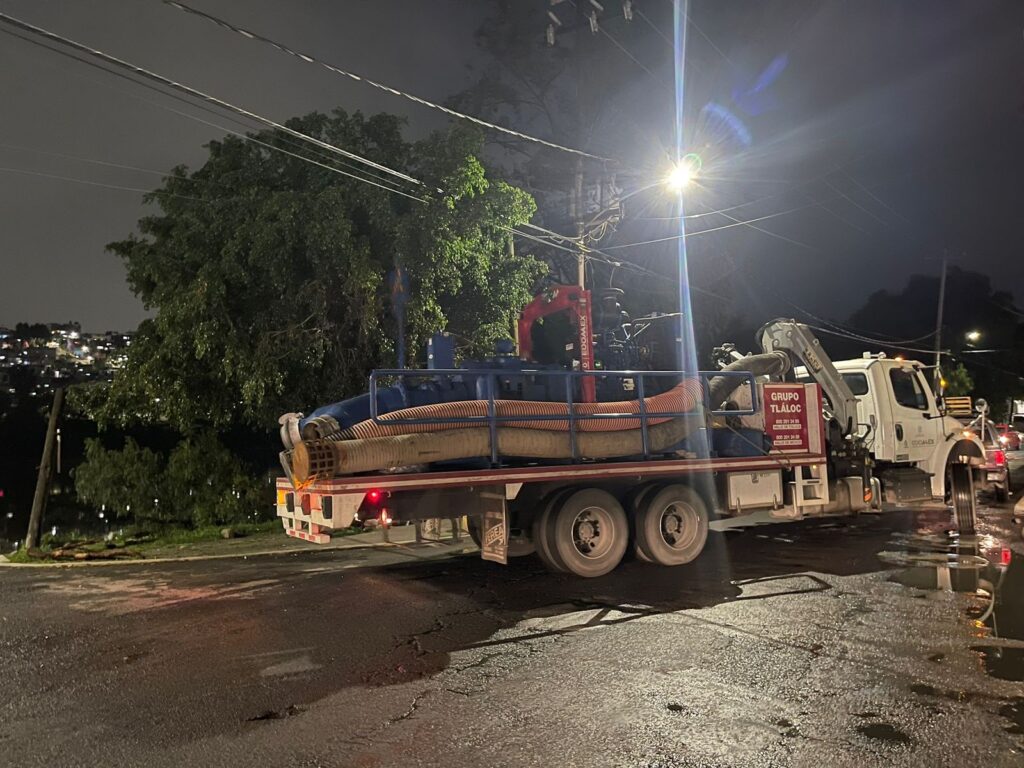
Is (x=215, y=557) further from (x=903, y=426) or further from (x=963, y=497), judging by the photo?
(x=963, y=497)

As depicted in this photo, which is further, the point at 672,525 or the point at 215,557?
the point at 215,557

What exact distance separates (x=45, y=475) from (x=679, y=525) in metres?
10.4

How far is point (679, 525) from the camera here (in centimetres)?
963

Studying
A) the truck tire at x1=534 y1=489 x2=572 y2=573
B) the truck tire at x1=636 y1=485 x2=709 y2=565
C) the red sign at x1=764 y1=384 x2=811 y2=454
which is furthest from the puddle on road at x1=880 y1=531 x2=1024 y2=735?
the truck tire at x1=534 y1=489 x2=572 y2=573

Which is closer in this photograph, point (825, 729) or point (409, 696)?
point (825, 729)

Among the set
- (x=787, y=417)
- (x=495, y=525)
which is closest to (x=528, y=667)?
(x=495, y=525)

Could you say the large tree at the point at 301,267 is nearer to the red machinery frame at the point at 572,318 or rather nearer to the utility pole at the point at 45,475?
the utility pole at the point at 45,475

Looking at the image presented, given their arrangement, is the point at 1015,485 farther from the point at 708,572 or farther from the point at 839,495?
the point at 708,572

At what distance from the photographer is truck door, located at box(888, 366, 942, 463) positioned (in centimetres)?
1229

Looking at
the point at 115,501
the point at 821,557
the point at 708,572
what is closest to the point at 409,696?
the point at 708,572

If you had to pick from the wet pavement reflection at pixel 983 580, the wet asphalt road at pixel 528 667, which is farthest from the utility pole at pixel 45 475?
the wet pavement reflection at pixel 983 580

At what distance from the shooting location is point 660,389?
10.1 metres

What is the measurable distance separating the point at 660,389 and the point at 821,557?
2.95 m

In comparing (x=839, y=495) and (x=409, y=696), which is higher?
(x=839, y=495)
